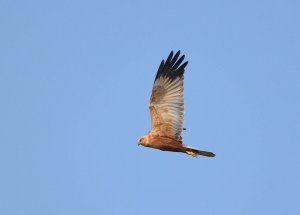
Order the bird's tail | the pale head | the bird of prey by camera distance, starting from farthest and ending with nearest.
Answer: the pale head
the bird of prey
the bird's tail

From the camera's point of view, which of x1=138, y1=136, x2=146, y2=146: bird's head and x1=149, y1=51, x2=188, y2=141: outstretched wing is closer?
x1=149, y1=51, x2=188, y2=141: outstretched wing

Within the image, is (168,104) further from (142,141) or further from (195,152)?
(195,152)

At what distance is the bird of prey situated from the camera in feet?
31.6

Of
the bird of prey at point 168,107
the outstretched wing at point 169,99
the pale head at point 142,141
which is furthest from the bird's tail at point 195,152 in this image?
the pale head at point 142,141

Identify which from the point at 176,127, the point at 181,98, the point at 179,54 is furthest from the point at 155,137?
the point at 179,54

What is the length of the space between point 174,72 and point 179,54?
22.3 inches

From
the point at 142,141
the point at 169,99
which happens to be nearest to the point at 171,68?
the point at 169,99

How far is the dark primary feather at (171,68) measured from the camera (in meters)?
9.88

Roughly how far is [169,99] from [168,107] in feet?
0.75

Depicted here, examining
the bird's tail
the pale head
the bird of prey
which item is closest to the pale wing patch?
the bird of prey

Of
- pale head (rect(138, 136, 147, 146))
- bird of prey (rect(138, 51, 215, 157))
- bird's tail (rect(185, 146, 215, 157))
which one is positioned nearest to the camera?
bird's tail (rect(185, 146, 215, 157))

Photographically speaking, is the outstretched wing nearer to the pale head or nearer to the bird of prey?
the bird of prey

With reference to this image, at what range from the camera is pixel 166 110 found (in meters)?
9.76

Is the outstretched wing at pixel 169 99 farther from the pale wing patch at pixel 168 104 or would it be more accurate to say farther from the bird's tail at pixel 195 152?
the bird's tail at pixel 195 152
